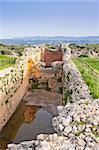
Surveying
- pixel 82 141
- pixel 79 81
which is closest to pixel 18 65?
pixel 79 81

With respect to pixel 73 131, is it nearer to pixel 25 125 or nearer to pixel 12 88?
pixel 25 125

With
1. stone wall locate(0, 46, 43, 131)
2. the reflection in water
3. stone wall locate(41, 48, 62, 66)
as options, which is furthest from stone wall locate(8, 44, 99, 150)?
stone wall locate(41, 48, 62, 66)

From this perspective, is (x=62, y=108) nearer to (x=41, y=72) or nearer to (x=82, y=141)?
(x=82, y=141)

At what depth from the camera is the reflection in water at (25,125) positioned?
66.8ft

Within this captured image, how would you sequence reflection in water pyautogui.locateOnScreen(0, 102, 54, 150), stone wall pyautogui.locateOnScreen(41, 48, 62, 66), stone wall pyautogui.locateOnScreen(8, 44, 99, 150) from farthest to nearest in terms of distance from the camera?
stone wall pyautogui.locateOnScreen(41, 48, 62, 66) < reflection in water pyautogui.locateOnScreen(0, 102, 54, 150) < stone wall pyautogui.locateOnScreen(8, 44, 99, 150)

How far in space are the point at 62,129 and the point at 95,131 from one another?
0.86 meters

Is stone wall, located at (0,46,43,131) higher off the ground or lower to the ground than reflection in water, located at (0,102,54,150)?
higher

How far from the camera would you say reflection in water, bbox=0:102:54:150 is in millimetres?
20353

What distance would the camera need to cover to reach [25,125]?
76.7 ft

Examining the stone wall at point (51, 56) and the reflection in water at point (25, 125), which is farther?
the stone wall at point (51, 56)

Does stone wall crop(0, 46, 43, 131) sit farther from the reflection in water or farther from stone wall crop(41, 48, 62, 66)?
stone wall crop(41, 48, 62, 66)

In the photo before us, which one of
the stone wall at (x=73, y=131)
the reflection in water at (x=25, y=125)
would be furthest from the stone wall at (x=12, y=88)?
the stone wall at (x=73, y=131)

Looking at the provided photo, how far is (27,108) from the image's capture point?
90.7 ft

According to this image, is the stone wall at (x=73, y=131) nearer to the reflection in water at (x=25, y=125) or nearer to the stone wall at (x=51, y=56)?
the reflection in water at (x=25, y=125)
